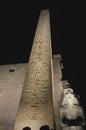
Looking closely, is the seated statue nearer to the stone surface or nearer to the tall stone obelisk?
the stone surface

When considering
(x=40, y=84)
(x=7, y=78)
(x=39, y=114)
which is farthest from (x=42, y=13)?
(x=39, y=114)

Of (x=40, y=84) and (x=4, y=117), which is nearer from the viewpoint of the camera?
(x=40, y=84)

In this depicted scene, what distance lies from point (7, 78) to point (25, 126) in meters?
4.48

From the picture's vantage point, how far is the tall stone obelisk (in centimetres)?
589

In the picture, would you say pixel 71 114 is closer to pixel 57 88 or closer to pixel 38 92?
pixel 38 92

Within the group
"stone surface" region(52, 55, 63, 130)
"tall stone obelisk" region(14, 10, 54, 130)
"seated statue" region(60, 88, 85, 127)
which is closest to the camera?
"tall stone obelisk" region(14, 10, 54, 130)

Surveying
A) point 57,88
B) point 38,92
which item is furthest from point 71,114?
point 57,88

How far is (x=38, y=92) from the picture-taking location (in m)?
6.39

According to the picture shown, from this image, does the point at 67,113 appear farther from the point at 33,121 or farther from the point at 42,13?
the point at 42,13

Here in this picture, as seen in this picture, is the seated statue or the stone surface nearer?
the seated statue

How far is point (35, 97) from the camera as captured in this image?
20.7 feet

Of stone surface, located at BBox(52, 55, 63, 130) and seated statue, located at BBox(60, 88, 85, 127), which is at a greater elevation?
stone surface, located at BBox(52, 55, 63, 130)

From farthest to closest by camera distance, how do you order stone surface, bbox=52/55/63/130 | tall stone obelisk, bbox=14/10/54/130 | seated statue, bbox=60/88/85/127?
stone surface, bbox=52/55/63/130, seated statue, bbox=60/88/85/127, tall stone obelisk, bbox=14/10/54/130

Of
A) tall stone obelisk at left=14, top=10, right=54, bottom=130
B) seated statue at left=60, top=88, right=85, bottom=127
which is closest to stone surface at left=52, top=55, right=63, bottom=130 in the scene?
seated statue at left=60, top=88, right=85, bottom=127
